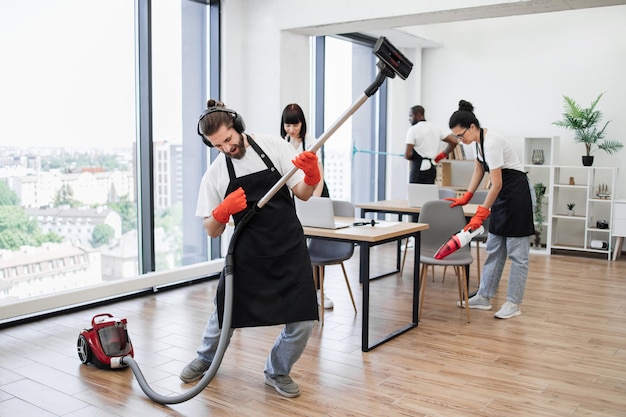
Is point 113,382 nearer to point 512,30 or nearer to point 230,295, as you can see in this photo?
point 230,295

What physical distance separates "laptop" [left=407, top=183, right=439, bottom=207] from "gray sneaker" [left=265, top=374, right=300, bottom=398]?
8.20 ft

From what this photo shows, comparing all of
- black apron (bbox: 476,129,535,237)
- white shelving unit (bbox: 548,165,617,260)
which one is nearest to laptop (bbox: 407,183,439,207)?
black apron (bbox: 476,129,535,237)

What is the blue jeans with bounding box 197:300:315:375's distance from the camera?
3115 millimetres

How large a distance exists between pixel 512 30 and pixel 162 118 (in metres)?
4.69

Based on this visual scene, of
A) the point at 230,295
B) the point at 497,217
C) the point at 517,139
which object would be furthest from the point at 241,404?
the point at 517,139

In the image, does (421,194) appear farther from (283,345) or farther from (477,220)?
(283,345)

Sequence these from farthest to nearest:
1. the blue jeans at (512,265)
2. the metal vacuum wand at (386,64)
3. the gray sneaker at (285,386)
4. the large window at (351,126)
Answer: the large window at (351,126)
the blue jeans at (512,265)
the gray sneaker at (285,386)
the metal vacuum wand at (386,64)

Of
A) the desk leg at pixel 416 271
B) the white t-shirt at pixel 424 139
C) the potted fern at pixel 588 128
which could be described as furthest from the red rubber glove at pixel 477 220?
the potted fern at pixel 588 128

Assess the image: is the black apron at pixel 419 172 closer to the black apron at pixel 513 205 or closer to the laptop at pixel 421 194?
the laptop at pixel 421 194

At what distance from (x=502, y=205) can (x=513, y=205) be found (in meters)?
0.08

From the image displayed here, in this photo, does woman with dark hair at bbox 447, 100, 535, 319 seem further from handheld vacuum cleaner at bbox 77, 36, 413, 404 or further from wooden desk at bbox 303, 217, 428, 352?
handheld vacuum cleaner at bbox 77, 36, 413, 404

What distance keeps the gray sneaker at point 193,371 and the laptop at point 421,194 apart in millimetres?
2560

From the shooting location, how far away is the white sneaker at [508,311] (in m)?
4.65

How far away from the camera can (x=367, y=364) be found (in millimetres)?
3674
